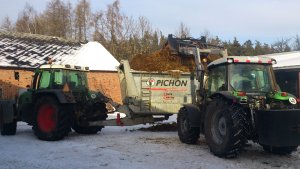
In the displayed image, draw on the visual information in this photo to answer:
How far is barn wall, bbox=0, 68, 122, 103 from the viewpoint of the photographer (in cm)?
2475

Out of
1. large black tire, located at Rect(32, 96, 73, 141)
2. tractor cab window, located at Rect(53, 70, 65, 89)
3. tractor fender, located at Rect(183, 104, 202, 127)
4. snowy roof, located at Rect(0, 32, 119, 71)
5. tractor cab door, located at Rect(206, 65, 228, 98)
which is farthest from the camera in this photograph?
snowy roof, located at Rect(0, 32, 119, 71)

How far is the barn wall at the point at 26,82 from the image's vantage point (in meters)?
24.7

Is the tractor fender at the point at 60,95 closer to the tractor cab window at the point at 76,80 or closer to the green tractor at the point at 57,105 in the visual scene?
the green tractor at the point at 57,105

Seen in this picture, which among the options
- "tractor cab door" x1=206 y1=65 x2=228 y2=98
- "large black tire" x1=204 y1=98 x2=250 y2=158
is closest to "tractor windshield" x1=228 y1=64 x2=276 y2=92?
Result: "tractor cab door" x1=206 y1=65 x2=228 y2=98

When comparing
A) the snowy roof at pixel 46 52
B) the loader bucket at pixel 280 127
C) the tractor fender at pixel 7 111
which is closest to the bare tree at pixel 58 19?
the snowy roof at pixel 46 52

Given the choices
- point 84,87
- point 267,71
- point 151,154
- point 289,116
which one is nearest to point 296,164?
point 289,116

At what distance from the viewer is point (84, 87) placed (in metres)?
12.6

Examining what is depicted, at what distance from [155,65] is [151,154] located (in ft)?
14.7

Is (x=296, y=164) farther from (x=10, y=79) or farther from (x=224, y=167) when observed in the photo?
(x=10, y=79)

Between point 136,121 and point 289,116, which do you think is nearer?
point 289,116

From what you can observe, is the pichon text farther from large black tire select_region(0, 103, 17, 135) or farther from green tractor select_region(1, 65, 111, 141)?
large black tire select_region(0, 103, 17, 135)

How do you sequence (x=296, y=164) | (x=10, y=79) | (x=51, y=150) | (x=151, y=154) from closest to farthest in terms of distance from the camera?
(x=296, y=164)
(x=151, y=154)
(x=51, y=150)
(x=10, y=79)

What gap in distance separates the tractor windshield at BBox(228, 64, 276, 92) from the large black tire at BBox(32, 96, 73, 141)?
490 cm

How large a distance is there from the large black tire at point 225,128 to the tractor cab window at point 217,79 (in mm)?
558
